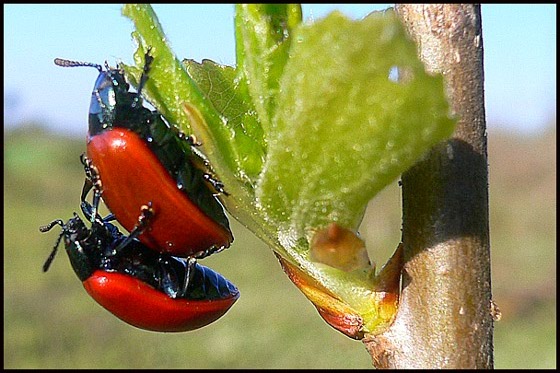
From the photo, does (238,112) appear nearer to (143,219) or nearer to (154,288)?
(143,219)

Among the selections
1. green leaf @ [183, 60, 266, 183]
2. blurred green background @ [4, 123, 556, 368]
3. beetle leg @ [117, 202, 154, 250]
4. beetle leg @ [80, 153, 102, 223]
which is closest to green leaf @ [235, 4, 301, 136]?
green leaf @ [183, 60, 266, 183]

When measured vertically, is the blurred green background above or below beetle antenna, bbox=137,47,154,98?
below

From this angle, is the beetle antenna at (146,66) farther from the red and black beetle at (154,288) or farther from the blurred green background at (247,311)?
the blurred green background at (247,311)

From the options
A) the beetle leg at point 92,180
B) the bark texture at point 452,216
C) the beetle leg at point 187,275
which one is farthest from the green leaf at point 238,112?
the beetle leg at point 187,275

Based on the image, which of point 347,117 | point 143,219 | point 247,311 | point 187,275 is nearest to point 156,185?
point 143,219

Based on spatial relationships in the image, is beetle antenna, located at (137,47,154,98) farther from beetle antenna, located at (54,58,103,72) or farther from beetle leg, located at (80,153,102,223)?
beetle antenna, located at (54,58,103,72)

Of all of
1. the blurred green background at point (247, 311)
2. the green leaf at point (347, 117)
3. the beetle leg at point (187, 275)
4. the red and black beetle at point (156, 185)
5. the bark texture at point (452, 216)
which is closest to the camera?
the green leaf at point (347, 117)

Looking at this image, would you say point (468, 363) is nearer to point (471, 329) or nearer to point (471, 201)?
point (471, 329)
